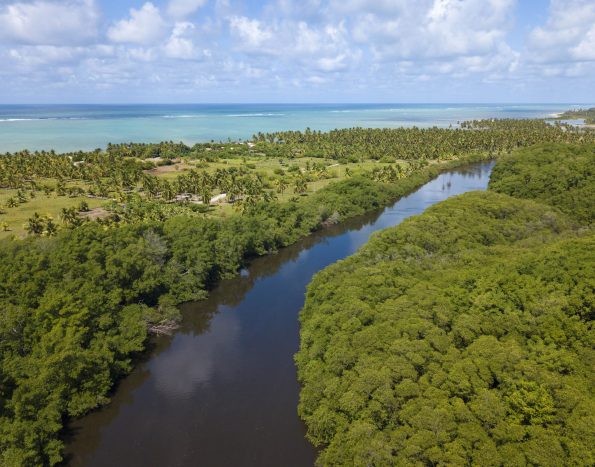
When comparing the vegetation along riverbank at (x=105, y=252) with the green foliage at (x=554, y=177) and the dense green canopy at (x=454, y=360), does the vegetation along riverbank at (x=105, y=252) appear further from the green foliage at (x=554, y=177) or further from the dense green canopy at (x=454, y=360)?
the dense green canopy at (x=454, y=360)

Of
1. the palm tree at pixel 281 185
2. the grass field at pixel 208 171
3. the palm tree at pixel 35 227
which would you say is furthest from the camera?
the palm tree at pixel 281 185

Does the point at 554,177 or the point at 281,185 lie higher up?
the point at 554,177

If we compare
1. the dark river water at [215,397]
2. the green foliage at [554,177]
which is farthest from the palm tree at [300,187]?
the dark river water at [215,397]

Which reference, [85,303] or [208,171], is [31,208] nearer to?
[208,171]

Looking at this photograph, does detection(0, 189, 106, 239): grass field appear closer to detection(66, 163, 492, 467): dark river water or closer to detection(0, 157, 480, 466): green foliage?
detection(0, 157, 480, 466): green foliage

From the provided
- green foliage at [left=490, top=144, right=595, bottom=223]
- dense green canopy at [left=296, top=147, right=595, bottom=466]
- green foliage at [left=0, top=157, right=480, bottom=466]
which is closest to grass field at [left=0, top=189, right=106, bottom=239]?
green foliage at [left=0, top=157, right=480, bottom=466]

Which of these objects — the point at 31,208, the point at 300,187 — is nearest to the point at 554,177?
the point at 300,187
